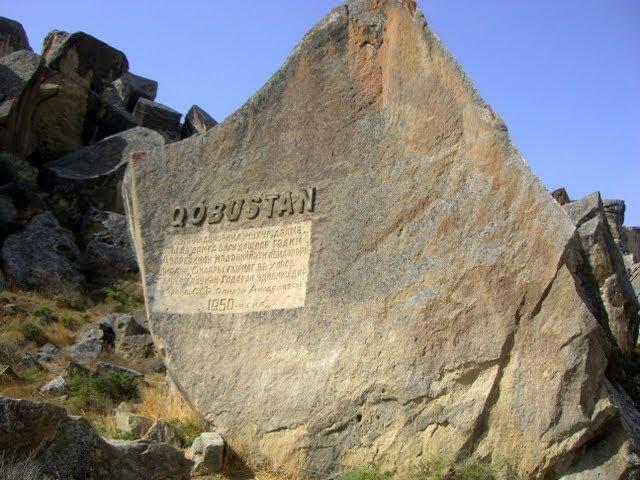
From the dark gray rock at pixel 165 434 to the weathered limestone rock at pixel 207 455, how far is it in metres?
0.20

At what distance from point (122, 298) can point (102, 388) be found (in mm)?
5097

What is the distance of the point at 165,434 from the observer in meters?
6.30

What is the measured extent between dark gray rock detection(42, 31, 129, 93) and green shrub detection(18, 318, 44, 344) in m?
10.0

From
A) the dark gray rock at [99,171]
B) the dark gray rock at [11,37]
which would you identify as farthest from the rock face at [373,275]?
the dark gray rock at [11,37]

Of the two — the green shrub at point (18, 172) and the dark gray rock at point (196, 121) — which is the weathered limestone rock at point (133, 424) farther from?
the dark gray rock at point (196, 121)

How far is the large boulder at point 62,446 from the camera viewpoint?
3928 mm

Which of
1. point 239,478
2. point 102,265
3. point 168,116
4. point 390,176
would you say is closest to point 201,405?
point 239,478

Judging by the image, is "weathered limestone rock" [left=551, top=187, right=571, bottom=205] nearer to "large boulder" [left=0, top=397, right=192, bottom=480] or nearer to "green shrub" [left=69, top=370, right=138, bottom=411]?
"green shrub" [left=69, top=370, right=138, bottom=411]

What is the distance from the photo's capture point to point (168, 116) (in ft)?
70.5

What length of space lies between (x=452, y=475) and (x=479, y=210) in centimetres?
203

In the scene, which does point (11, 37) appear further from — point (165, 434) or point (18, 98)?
point (165, 434)

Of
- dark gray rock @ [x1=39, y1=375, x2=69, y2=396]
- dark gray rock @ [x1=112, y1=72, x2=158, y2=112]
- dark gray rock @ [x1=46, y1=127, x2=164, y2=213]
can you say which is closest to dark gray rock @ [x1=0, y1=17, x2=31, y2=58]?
dark gray rock @ [x1=112, y1=72, x2=158, y2=112]

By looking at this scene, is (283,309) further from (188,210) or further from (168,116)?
(168,116)

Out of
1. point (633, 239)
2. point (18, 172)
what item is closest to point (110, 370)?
point (18, 172)
